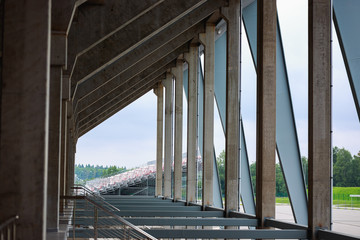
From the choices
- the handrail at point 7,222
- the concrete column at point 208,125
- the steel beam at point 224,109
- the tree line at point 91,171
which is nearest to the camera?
the handrail at point 7,222

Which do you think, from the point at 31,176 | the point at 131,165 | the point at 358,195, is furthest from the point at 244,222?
the point at 131,165

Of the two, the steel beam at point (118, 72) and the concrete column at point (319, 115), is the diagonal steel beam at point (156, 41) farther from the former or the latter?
the concrete column at point (319, 115)

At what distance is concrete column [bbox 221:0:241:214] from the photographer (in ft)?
49.2

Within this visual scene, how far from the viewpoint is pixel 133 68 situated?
21.8 metres

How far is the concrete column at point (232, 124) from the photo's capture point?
15.0 meters

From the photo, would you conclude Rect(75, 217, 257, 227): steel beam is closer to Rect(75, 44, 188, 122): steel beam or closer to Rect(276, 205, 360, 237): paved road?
Rect(276, 205, 360, 237): paved road

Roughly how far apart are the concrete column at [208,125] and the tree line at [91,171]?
1283 inches

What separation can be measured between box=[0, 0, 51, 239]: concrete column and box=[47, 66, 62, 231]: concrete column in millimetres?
5134

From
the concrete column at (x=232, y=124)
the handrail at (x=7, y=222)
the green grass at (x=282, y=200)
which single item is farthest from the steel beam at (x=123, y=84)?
the handrail at (x=7, y=222)

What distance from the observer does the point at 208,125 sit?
1870 centimetres

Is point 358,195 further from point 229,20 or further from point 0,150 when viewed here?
point 229,20

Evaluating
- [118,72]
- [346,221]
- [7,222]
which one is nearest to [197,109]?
[118,72]

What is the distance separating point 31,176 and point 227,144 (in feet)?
35.5

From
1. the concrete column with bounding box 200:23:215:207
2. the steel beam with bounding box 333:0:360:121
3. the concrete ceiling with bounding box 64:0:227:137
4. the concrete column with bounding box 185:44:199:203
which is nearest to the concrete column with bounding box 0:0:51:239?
the concrete ceiling with bounding box 64:0:227:137
